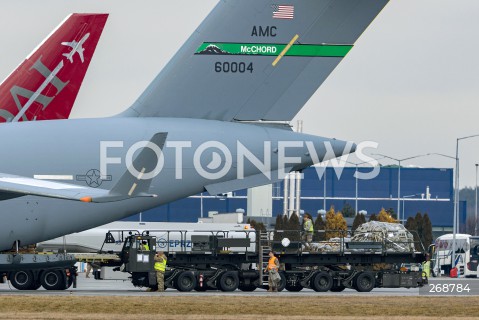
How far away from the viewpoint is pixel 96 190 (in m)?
32.8

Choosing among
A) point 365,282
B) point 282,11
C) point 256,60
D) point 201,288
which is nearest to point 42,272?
point 201,288

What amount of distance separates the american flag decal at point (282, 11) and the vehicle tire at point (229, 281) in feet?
30.1

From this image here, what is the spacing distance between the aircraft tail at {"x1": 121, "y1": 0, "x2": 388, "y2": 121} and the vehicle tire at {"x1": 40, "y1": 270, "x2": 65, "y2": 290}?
6.24m

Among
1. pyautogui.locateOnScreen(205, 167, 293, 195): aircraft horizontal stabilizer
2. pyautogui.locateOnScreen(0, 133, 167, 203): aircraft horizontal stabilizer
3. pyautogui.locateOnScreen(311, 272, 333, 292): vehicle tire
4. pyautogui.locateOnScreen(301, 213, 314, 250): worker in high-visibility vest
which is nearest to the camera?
pyautogui.locateOnScreen(0, 133, 167, 203): aircraft horizontal stabilizer

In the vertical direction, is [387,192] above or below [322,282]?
above

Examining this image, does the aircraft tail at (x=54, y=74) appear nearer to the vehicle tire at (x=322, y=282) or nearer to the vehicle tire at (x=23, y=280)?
the vehicle tire at (x=23, y=280)

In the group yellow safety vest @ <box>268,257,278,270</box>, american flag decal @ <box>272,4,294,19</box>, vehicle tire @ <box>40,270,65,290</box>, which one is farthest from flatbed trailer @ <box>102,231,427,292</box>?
american flag decal @ <box>272,4,294,19</box>

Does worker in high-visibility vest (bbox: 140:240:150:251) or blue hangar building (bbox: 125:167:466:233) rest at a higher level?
blue hangar building (bbox: 125:167:466:233)

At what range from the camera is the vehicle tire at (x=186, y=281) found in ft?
139

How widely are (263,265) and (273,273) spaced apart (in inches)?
31.9

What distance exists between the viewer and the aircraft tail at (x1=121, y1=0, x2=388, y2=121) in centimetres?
3791

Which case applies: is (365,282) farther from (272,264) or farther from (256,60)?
(256,60)

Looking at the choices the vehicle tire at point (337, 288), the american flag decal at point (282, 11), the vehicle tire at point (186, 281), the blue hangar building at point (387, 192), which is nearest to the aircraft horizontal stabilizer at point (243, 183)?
the american flag decal at point (282, 11)

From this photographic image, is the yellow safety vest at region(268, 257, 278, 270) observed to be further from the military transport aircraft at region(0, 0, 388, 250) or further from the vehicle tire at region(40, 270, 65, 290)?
the vehicle tire at region(40, 270, 65, 290)
